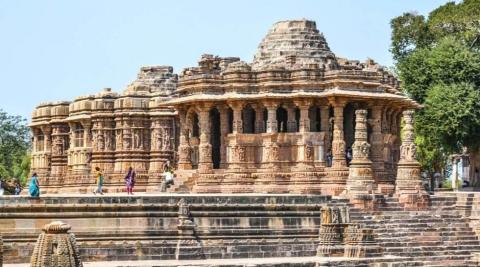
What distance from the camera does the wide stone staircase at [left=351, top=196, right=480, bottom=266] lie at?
124ft

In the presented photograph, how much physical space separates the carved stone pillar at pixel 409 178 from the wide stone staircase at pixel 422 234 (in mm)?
364

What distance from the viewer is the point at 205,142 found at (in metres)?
44.9

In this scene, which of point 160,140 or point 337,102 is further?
point 160,140

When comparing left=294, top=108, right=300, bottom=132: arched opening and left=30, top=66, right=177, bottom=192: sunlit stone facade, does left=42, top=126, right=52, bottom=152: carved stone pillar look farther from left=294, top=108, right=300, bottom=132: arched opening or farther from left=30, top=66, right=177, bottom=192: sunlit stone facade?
left=294, top=108, right=300, bottom=132: arched opening

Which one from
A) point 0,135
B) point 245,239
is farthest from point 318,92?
point 0,135

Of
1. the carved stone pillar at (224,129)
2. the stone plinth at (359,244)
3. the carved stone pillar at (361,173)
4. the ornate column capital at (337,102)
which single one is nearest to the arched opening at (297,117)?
the ornate column capital at (337,102)

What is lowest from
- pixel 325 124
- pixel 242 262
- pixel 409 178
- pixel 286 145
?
pixel 242 262

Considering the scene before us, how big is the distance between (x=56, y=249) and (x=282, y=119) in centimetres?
1809

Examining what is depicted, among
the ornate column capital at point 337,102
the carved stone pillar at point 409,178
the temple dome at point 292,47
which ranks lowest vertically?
the carved stone pillar at point 409,178

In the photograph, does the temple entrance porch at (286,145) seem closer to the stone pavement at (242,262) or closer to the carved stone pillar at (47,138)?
the stone pavement at (242,262)

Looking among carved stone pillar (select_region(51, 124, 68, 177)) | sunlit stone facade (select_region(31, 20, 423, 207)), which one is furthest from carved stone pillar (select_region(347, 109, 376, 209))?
carved stone pillar (select_region(51, 124, 68, 177))

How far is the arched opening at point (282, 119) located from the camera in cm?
4550

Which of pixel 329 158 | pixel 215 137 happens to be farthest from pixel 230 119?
pixel 329 158

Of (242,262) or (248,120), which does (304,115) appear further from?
(242,262)
